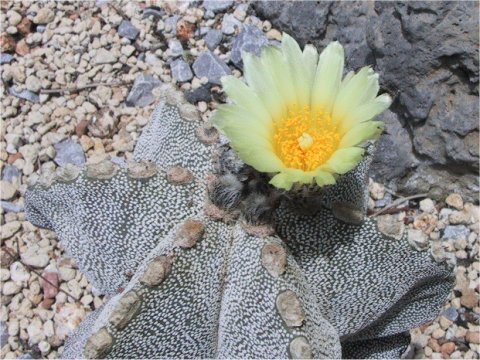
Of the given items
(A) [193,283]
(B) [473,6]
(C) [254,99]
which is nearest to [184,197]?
(A) [193,283]

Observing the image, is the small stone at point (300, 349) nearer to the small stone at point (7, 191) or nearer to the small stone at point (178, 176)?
the small stone at point (178, 176)

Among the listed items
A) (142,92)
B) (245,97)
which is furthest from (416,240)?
(142,92)

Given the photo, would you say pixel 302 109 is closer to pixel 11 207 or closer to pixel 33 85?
pixel 11 207

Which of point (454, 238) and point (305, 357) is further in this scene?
point (454, 238)

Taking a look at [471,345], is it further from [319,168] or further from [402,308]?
[319,168]

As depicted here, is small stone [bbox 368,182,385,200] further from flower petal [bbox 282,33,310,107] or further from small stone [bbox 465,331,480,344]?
flower petal [bbox 282,33,310,107]

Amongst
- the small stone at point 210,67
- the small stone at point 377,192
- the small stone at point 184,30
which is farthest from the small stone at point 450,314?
the small stone at point 184,30
